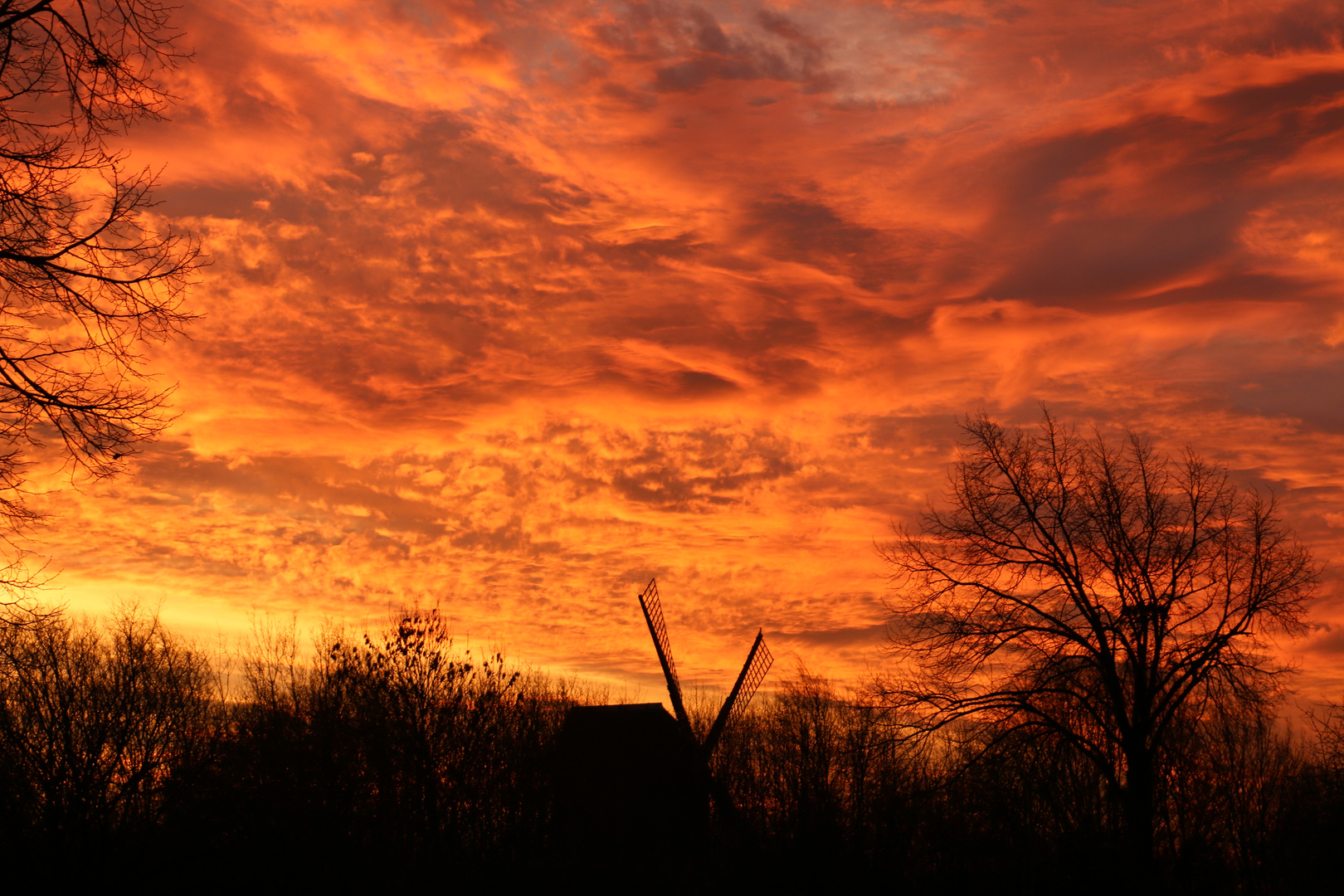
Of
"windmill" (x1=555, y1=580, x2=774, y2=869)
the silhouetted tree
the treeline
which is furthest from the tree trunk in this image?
the silhouetted tree

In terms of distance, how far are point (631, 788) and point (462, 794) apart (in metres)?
4.87

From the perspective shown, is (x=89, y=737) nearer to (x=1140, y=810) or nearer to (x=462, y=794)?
(x=462, y=794)

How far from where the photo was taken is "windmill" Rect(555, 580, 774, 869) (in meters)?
27.0

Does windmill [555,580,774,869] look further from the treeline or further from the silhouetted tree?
the silhouetted tree

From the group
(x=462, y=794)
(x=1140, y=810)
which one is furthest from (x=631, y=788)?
(x=1140, y=810)

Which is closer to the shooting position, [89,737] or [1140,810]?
[1140,810]

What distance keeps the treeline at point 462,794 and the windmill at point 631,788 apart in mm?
569

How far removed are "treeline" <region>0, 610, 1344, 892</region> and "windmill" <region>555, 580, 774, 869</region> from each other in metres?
0.57

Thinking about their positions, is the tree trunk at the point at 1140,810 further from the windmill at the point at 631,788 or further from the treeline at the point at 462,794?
the windmill at the point at 631,788

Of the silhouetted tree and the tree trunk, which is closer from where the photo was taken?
the tree trunk

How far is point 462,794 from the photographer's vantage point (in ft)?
90.0

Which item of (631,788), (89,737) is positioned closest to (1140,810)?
(631,788)

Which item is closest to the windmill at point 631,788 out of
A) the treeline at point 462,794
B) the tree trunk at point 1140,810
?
the treeline at point 462,794

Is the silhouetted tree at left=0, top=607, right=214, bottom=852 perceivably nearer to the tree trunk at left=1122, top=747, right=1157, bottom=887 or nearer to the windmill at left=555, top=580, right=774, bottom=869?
the windmill at left=555, top=580, right=774, bottom=869
